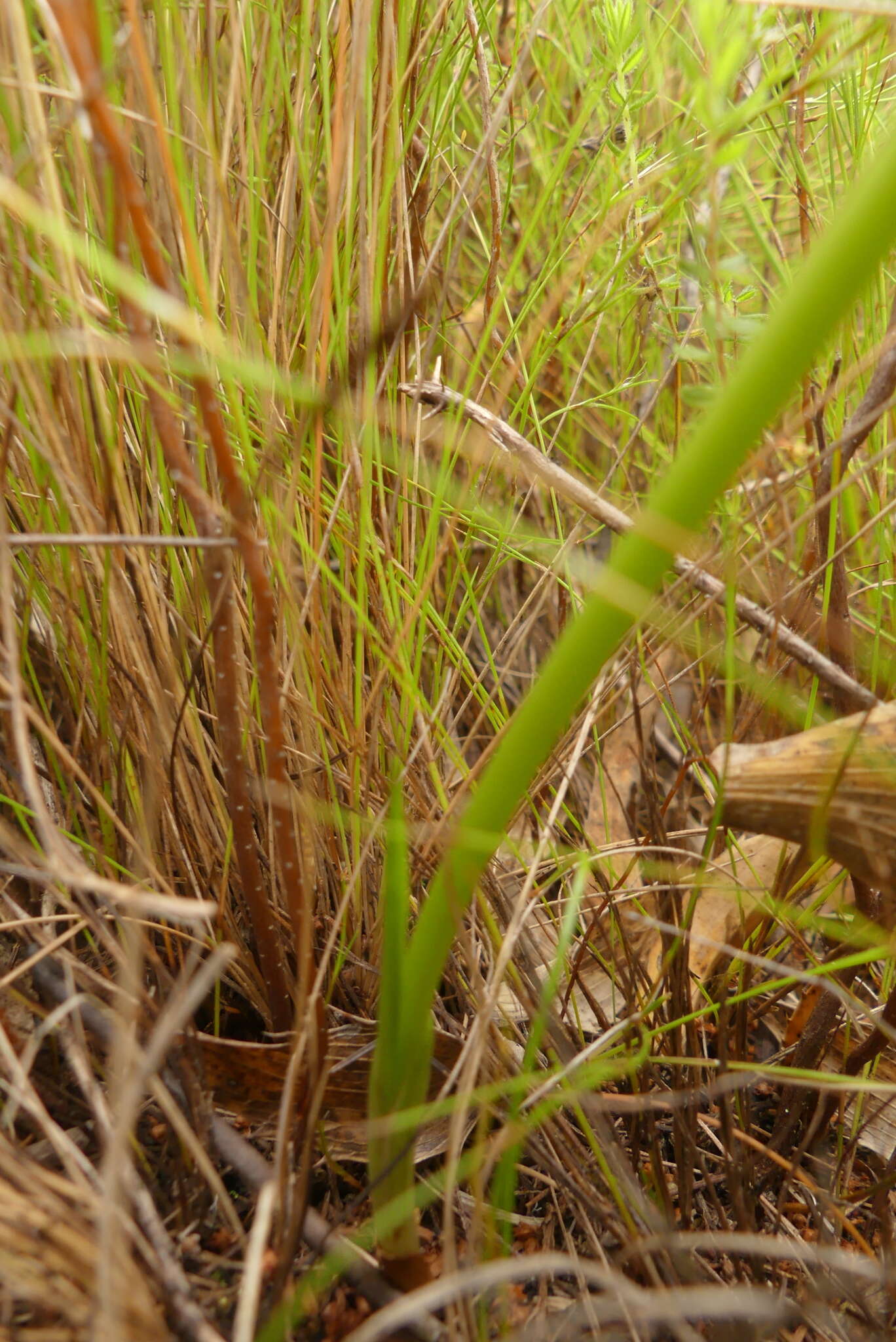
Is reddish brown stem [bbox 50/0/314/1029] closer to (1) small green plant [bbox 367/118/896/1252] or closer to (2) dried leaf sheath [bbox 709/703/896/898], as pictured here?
(1) small green plant [bbox 367/118/896/1252]

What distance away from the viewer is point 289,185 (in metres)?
0.85

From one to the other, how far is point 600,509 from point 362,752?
31 cm

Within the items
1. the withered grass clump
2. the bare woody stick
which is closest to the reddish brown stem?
the withered grass clump

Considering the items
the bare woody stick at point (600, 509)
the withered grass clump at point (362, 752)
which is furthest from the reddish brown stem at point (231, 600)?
the bare woody stick at point (600, 509)

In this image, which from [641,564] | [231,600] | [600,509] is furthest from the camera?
[600,509]

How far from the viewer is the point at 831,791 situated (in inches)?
23.8

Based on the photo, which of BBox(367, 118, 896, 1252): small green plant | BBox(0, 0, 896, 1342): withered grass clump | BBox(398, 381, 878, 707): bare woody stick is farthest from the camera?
BBox(398, 381, 878, 707): bare woody stick

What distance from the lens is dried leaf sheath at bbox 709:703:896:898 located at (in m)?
0.61

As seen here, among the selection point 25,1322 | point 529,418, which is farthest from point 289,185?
point 25,1322

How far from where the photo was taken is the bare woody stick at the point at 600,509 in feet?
2.47

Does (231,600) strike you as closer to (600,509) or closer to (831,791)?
(600,509)

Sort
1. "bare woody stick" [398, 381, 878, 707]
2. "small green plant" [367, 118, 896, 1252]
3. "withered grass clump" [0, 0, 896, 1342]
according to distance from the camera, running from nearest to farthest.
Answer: "small green plant" [367, 118, 896, 1252]
"withered grass clump" [0, 0, 896, 1342]
"bare woody stick" [398, 381, 878, 707]

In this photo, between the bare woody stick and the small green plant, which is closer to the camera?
the small green plant

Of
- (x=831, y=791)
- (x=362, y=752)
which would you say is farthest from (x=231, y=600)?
(x=831, y=791)
